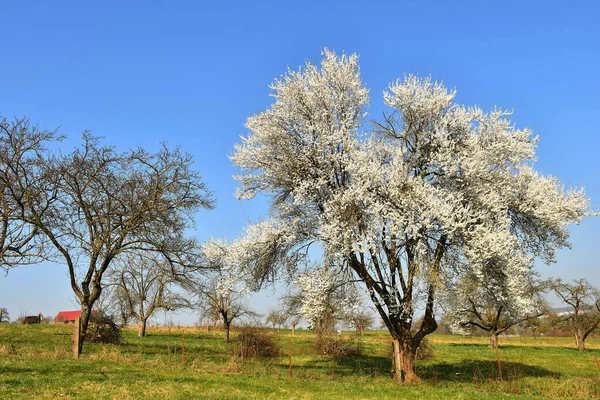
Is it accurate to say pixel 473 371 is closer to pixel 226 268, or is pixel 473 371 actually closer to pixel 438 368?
pixel 438 368

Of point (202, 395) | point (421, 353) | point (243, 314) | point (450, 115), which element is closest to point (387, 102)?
point (450, 115)

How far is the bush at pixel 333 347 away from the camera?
3178 cm

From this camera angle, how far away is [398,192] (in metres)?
18.3

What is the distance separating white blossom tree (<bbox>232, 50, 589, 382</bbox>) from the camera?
720 inches

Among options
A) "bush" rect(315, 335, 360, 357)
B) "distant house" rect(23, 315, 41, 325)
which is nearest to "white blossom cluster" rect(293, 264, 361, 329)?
"bush" rect(315, 335, 360, 357)

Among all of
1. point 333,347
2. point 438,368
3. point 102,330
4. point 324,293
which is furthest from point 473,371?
point 102,330

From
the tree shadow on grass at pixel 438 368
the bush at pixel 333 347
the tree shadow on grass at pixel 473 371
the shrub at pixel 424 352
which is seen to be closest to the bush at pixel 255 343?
the tree shadow on grass at pixel 438 368

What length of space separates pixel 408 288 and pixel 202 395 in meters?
9.47

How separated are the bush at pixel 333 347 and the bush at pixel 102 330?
12.5 m

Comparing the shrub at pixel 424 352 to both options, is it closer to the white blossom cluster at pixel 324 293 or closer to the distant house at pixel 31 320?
the white blossom cluster at pixel 324 293

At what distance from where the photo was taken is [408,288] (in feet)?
62.0

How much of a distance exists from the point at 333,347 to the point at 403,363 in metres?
13.1

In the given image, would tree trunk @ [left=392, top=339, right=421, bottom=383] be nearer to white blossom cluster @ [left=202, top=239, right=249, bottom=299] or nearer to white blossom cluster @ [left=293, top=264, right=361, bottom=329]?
white blossom cluster @ [left=293, top=264, right=361, bottom=329]

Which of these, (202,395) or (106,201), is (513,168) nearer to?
(202,395)
